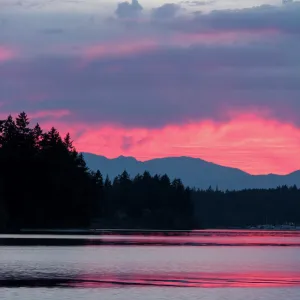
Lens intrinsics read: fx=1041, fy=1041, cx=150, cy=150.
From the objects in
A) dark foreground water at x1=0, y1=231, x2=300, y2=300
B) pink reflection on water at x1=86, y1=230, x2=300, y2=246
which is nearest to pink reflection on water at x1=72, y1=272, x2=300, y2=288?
dark foreground water at x1=0, y1=231, x2=300, y2=300

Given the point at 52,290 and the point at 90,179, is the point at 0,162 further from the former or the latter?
the point at 52,290

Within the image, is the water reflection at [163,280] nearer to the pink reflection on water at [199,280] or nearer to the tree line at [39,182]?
the pink reflection on water at [199,280]

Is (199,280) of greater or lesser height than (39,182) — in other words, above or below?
below

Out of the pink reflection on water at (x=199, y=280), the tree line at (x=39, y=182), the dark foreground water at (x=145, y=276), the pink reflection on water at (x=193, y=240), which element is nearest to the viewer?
the dark foreground water at (x=145, y=276)

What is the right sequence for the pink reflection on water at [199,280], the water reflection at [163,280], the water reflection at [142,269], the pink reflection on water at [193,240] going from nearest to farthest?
the water reflection at [163,280] → the pink reflection on water at [199,280] → the water reflection at [142,269] → the pink reflection on water at [193,240]

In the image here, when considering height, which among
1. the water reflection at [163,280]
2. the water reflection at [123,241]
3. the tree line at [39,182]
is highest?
the tree line at [39,182]

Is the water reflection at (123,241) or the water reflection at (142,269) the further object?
the water reflection at (123,241)

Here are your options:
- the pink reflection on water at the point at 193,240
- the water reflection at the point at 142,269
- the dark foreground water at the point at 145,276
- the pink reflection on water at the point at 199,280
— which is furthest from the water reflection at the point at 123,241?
→ the pink reflection on water at the point at 199,280

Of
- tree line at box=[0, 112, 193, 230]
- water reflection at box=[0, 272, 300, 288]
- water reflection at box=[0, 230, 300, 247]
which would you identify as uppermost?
tree line at box=[0, 112, 193, 230]

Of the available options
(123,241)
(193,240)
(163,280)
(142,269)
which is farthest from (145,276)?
(193,240)

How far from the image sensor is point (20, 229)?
149 meters

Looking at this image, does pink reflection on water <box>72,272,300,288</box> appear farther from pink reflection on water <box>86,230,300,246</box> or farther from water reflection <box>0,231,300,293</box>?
pink reflection on water <box>86,230,300,246</box>

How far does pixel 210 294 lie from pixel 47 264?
18.8 m

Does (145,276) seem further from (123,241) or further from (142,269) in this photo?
(123,241)
